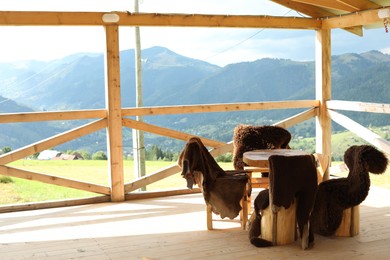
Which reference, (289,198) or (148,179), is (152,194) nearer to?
(148,179)

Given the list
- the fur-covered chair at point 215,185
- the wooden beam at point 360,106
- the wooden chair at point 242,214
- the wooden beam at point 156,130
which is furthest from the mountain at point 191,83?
the fur-covered chair at point 215,185

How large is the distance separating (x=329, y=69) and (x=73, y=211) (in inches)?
150

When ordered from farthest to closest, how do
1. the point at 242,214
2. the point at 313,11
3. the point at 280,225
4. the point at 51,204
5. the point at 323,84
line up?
the point at 323,84 < the point at 313,11 < the point at 51,204 < the point at 242,214 < the point at 280,225

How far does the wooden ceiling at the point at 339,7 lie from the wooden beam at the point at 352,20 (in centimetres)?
2

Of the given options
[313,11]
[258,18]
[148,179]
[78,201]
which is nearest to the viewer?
[78,201]

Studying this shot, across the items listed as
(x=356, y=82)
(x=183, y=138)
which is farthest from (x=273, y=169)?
(x=356, y=82)

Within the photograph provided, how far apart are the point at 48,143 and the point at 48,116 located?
30cm

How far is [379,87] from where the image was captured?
10.5 m

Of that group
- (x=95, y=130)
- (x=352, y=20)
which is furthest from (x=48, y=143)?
(x=352, y=20)

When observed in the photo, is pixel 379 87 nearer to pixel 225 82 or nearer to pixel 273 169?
pixel 225 82

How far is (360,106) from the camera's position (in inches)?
236

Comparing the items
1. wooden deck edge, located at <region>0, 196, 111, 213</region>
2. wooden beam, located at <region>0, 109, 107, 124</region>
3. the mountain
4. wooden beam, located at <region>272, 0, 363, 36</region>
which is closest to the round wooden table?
wooden beam, located at <region>0, 109, 107, 124</region>

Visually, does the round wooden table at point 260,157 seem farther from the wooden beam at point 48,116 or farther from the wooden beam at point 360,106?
the wooden beam at point 48,116

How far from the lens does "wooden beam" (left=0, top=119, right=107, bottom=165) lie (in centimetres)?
519
